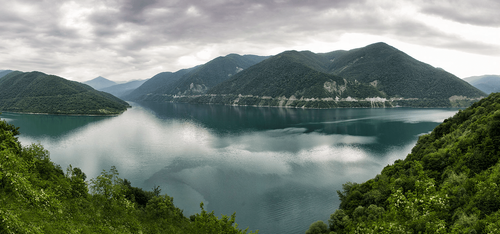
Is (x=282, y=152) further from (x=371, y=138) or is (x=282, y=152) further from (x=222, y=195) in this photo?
(x=371, y=138)

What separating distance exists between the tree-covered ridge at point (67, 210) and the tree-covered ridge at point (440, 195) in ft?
49.4

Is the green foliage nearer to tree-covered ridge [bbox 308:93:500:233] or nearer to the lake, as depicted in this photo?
tree-covered ridge [bbox 308:93:500:233]

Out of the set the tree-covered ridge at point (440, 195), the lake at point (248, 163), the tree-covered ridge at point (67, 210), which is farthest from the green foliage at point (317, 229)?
the tree-covered ridge at point (67, 210)

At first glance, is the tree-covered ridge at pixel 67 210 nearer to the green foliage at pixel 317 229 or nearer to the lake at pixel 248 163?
the green foliage at pixel 317 229

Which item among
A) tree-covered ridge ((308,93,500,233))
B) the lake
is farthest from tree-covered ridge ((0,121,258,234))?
tree-covered ridge ((308,93,500,233))

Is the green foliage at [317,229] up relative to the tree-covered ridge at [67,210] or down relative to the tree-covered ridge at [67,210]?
down

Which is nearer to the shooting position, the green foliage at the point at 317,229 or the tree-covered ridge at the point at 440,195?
the tree-covered ridge at the point at 440,195

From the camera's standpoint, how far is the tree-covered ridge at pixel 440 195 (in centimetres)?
2072

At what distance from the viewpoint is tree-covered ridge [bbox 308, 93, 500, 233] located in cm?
2072

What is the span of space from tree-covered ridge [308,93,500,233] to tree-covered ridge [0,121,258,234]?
1507cm

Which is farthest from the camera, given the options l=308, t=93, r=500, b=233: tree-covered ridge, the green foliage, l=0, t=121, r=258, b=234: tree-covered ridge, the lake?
the lake

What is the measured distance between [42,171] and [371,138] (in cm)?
9366

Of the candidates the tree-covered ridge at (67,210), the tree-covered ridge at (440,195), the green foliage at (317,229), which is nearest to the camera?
the tree-covered ridge at (67,210)

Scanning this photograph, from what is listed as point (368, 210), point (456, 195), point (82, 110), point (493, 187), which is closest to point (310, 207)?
point (368, 210)
